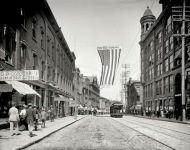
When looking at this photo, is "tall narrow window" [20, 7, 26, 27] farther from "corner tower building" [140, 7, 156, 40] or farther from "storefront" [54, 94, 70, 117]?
"corner tower building" [140, 7, 156, 40]

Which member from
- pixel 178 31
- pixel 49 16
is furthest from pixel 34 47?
pixel 178 31

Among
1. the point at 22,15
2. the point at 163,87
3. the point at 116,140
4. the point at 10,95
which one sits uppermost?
the point at 22,15

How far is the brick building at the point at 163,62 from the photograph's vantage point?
134 feet

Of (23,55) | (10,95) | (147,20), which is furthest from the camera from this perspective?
(147,20)

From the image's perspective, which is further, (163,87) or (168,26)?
(163,87)

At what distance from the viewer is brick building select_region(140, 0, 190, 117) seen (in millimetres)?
40875

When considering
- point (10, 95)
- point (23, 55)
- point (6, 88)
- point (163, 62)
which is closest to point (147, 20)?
point (163, 62)

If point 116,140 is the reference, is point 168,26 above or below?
above

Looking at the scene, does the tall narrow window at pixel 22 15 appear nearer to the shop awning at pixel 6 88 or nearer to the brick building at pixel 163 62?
the shop awning at pixel 6 88

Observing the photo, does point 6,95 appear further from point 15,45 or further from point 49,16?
point 49,16

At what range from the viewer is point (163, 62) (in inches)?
1930

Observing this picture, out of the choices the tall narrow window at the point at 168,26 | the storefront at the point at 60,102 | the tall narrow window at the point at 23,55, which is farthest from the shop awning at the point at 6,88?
the tall narrow window at the point at 168,26

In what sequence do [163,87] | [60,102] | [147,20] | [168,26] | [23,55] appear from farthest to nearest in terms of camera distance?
[147,20] → [163,87] → [168,26] → [60,102] → [23,55]

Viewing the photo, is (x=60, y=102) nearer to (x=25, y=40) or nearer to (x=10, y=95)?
(x=25, y=40)
